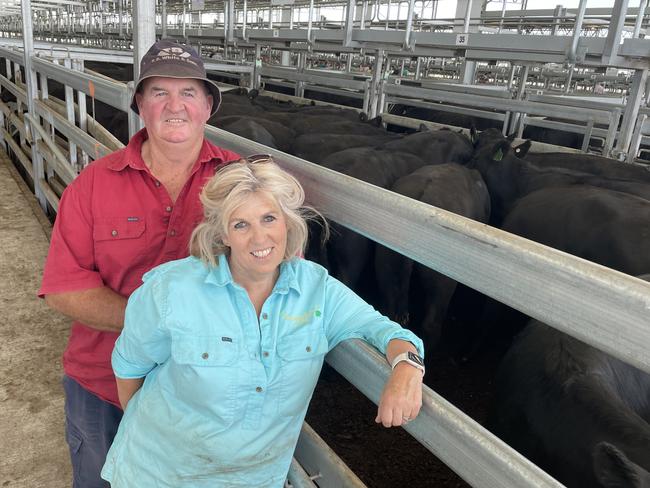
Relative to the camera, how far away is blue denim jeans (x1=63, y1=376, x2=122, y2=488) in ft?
5.93

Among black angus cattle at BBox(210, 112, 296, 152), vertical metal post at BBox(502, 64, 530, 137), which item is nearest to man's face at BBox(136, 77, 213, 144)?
black angus cattle at BBox(210, 112, 296, 152)

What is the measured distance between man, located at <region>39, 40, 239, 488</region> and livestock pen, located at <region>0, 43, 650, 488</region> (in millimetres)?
435

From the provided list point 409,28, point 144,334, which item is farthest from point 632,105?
point 144,334

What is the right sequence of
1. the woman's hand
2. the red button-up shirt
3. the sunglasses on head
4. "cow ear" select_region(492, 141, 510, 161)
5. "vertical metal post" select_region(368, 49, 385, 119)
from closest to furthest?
the woman's hand < the sunglasses on head < the red button-up shirt < "cow ear" select_region(492, 141, 510, 161) < "vertical metal post" select_region(368, 49, 385, 119)

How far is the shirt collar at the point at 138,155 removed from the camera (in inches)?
64.7

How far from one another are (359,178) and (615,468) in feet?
10.6

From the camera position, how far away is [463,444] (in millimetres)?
934

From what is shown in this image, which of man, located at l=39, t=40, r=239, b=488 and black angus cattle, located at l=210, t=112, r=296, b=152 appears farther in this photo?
black angus cattle, located at l=210, t=112, r=296, b=152

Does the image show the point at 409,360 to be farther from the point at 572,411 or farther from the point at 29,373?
the point at 29,373

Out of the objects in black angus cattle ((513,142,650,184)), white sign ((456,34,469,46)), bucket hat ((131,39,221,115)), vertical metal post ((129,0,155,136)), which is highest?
white sign ((456,34,469,46))

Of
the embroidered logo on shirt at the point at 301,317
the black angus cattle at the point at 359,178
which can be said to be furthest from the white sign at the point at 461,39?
the embroidered logo on shirt at the point at 301,317

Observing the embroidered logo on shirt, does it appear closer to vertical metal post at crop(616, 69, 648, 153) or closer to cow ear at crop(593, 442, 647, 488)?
cow ear at crop(593, 442, 647, 488)

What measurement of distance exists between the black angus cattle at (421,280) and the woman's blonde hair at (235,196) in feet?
7.31

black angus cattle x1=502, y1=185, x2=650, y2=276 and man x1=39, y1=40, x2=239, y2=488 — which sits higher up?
man x1=39, y1=40, x2=239, y2=488
